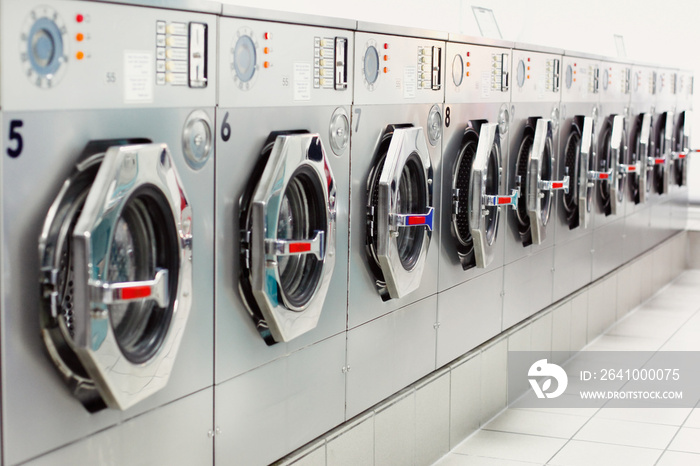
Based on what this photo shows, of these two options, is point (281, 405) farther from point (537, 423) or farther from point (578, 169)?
point (578, 169)

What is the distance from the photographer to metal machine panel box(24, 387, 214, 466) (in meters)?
2.16

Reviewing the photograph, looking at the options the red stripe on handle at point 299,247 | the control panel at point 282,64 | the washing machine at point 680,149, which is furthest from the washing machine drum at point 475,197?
the washing machine at point 680,149

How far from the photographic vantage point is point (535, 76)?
502cm

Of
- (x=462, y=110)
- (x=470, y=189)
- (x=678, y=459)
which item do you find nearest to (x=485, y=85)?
(x=462, y=110)

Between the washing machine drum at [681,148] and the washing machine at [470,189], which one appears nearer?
the washing machine at [470,189]

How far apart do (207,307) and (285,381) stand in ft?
1.73

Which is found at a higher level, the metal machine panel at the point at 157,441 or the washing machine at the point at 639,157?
the washing machine at the point at 639,157

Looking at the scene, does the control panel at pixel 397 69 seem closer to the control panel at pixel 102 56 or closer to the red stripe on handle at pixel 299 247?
the red stripe on handle at pixel 299 247

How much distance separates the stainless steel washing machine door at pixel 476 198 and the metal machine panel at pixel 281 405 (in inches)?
43.2

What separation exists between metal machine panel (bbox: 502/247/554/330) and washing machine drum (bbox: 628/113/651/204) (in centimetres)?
191

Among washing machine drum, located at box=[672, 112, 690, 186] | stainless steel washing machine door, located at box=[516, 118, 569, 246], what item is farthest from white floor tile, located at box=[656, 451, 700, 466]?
washing machine drum, located at box=[672, 112, 690, 186]

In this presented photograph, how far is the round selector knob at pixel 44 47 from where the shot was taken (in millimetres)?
1896

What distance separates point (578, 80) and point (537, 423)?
7.31ft

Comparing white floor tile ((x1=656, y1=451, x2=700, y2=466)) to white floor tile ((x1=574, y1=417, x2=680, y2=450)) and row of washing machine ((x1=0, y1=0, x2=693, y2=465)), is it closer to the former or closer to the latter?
white floor tile ((x1=574, y1=417, x2=680, y2=450))
